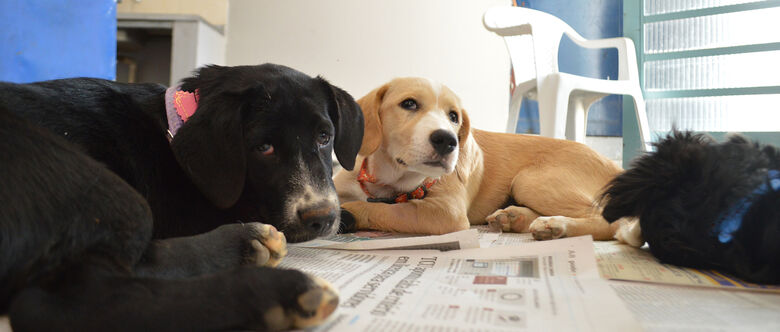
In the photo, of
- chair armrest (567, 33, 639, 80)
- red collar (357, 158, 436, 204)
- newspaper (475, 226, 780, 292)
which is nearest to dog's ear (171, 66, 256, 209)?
newspaper (475, 226, 780, 292)

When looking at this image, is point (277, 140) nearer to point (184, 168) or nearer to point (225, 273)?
point (184, 168)

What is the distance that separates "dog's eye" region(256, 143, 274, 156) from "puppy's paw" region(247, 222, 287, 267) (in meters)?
0.24

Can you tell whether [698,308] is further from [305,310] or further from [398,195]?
[398,195]

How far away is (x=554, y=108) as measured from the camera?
3.10 m

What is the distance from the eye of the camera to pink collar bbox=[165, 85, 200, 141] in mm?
1158

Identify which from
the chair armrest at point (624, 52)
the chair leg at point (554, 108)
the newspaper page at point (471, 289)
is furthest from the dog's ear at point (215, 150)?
the chair armrest at point (624, 52)

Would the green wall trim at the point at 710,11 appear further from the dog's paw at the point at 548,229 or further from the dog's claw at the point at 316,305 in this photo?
the dog's claw at the point at 316,305

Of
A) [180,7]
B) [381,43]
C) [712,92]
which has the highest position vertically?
[180,7]

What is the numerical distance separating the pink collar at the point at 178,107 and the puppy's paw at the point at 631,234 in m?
1.40

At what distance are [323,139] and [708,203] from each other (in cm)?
105

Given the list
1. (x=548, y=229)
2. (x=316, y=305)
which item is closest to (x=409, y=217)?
(x=548, y=229)

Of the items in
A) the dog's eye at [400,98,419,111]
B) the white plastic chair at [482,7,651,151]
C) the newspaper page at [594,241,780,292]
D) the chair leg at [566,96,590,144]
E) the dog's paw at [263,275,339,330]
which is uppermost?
the white plastic chair at [482,7,651,151]

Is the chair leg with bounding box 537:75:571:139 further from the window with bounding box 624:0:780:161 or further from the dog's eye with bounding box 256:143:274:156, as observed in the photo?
the dog's eye with bounding box 256:143:274:156

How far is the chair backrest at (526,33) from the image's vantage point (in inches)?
136
